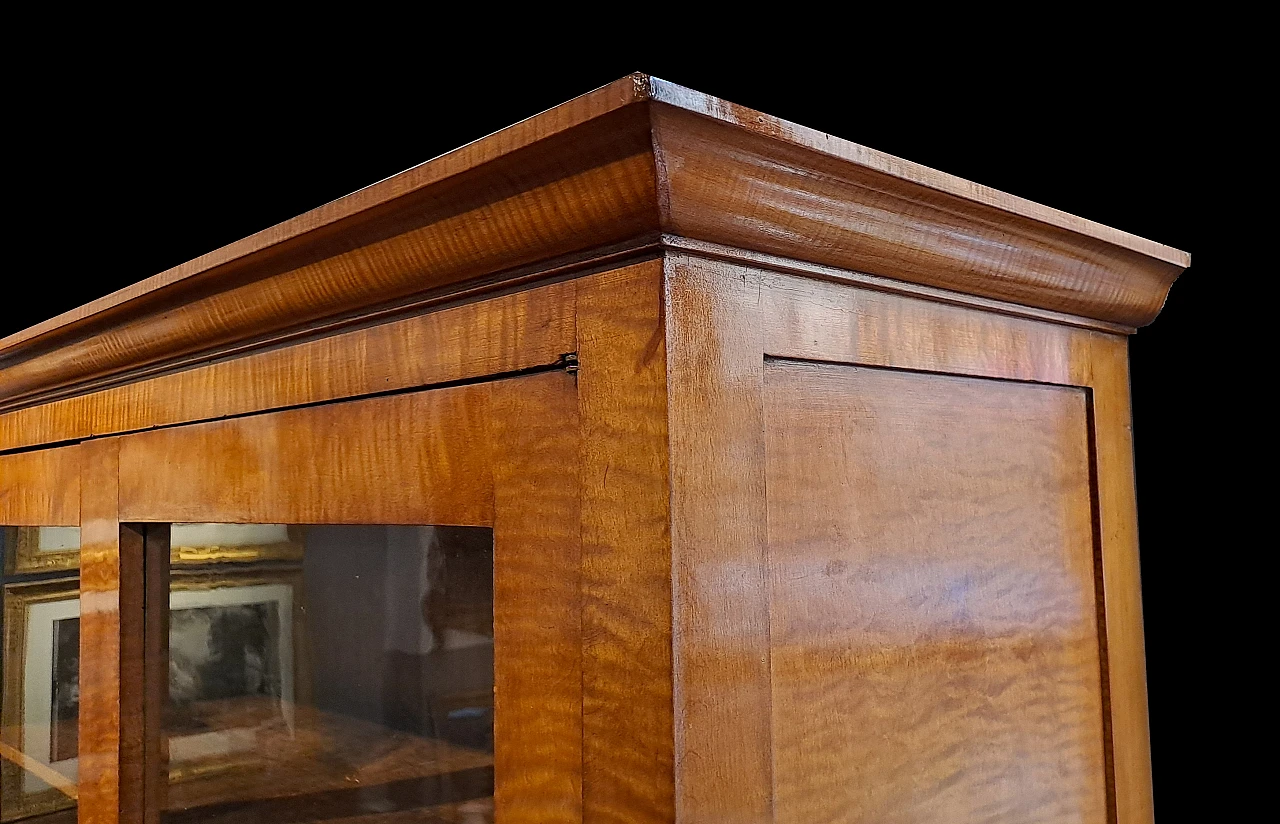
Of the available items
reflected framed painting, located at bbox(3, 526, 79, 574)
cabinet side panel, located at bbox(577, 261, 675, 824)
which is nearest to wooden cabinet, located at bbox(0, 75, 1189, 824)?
cabinet side panel, located at bbox(577, 261, 675, 824)

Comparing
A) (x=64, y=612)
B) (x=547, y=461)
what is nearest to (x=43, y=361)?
(x=64, y=612)

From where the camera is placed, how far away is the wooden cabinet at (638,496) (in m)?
0.55

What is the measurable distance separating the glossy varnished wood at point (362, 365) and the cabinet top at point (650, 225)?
2 cm

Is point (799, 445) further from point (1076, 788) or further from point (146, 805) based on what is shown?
point (146, 805)

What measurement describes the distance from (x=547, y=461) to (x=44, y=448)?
865 mm

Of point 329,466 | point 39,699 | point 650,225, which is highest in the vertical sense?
point 650,225

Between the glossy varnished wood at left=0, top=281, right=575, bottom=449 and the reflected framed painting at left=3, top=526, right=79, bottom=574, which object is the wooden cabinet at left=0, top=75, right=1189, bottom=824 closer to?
the glossy varnished wood at left=0, top=281, right=575, bottom=449

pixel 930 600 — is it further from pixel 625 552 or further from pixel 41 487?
pixel 41 487

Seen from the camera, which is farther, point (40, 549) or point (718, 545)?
point (40, 549)

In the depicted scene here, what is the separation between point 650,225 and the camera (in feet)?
1.77

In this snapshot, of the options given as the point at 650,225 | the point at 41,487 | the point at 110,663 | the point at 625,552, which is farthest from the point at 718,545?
the point at 41,487

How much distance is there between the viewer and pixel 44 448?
1.21 meters

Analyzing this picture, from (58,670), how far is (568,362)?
3.02 feet

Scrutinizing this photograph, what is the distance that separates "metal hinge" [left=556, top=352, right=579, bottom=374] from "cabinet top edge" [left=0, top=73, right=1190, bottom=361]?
111mm
